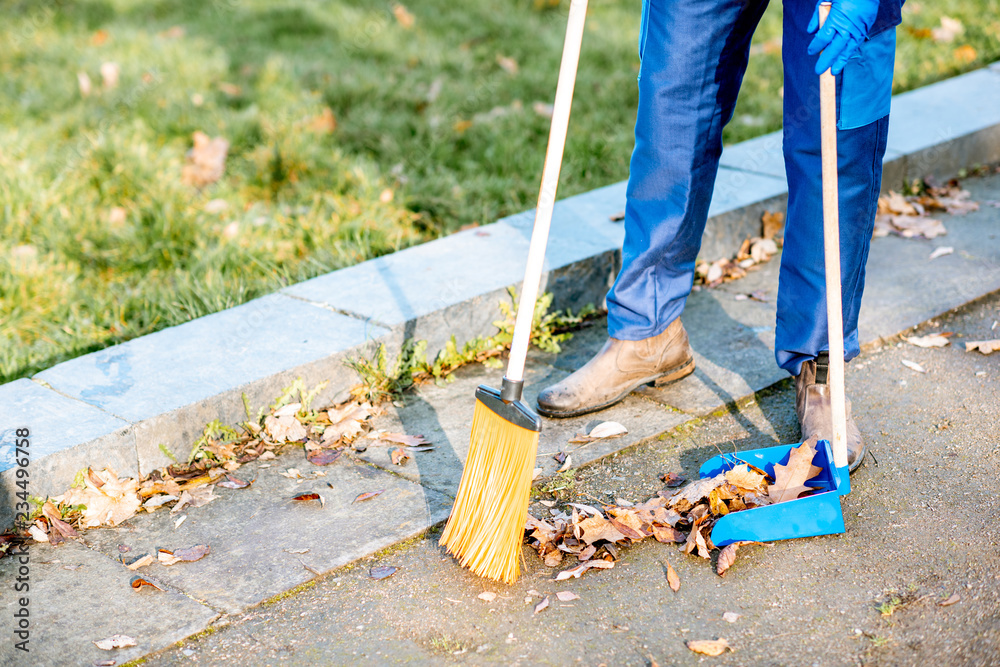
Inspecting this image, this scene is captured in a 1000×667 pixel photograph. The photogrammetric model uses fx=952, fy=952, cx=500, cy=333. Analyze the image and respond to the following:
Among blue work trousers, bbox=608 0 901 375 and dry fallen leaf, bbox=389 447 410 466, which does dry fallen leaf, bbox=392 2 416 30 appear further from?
dry fallen leaf, bbox=389 447 410 466

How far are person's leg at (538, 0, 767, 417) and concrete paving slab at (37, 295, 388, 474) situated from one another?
653 mm

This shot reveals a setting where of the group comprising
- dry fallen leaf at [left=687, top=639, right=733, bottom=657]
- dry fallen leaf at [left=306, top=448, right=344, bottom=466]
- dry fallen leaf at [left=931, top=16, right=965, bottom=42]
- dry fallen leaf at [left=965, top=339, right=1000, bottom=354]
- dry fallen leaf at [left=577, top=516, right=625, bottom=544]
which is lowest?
dry fallen leaf at [left=306, top=448, right=344, bottom=466]

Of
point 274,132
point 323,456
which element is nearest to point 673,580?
point 323,456

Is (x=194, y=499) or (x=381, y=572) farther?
(x=194, y=499)

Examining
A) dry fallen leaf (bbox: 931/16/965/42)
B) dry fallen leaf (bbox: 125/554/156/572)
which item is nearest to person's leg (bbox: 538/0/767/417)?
dry fallen leaf (bbox: 125/554/156/572)

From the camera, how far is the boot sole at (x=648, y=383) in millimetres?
2602

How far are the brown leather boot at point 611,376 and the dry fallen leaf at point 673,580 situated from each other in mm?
701

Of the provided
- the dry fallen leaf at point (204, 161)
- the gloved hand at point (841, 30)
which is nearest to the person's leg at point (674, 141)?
the gloved hand at point (841, 30)

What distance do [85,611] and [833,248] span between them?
1693mm

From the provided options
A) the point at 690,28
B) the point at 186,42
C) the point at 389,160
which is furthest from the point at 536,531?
the point at 186,42

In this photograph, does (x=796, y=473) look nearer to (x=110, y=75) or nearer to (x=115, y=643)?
(x=115, y=643)

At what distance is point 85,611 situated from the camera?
6.29ft

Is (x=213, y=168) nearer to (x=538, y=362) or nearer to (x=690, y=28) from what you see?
(x=538, y=362)

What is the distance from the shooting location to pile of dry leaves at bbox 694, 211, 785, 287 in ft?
11.3
